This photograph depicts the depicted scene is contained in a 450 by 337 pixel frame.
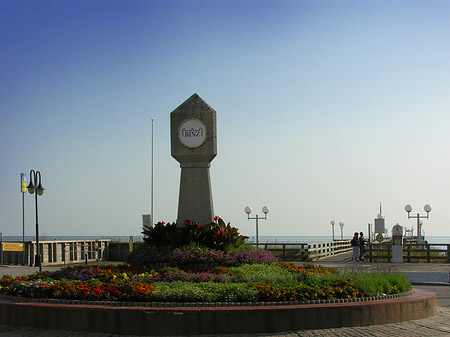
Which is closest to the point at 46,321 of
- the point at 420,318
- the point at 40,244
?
the point at 420,318

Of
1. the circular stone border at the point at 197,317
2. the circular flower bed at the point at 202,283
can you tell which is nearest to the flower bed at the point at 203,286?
the circular flower bed at the point at 202,283

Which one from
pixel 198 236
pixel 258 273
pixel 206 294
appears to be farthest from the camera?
pixel 198 236

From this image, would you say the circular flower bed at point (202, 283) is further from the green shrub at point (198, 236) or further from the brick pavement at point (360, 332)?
the brick pavement at point (360, 332)

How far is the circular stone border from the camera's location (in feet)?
31.6

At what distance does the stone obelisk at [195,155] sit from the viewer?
51.9 feet

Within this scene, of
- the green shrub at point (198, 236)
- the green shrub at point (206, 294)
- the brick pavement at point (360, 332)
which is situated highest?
the green shrub at point (198, 236)

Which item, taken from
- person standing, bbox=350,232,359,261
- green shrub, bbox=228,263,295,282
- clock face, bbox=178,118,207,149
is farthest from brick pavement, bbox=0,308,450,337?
person standing, bbox=350,232,359,261

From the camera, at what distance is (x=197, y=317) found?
960 centimetres

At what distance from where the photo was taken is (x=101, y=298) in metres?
10.7

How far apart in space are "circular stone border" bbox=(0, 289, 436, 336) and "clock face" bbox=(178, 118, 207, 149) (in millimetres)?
6607

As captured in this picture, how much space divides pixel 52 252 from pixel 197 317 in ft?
76.8

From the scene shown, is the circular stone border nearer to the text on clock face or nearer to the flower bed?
the flower bed

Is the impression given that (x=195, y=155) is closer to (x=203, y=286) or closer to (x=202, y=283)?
(x=202, y=283)

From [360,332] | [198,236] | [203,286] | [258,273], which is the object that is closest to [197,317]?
[203,286]
